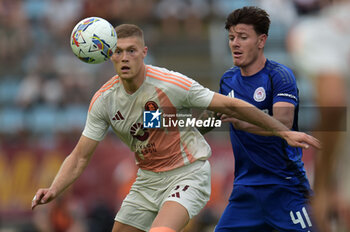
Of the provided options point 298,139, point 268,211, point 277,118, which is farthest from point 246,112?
point 268,211

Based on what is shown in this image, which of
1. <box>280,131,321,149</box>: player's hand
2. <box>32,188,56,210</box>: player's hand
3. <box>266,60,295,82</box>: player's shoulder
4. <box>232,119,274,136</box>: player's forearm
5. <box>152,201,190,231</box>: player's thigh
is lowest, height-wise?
<box>152,201,190,231</box>: player's thigh

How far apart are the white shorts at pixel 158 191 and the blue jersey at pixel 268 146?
406mm

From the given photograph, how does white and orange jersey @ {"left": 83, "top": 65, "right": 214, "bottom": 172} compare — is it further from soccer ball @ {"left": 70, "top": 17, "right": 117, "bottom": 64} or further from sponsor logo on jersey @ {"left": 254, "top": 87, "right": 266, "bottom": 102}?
sponsor logo on jersey @ {"left": 254, "top": 87, "right": 266, "bottom": 102}

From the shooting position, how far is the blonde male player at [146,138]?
19.7 feet

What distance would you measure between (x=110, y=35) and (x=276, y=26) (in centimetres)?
865

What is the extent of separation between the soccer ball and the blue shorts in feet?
6.15

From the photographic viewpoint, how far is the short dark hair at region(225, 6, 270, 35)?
6.18 meters

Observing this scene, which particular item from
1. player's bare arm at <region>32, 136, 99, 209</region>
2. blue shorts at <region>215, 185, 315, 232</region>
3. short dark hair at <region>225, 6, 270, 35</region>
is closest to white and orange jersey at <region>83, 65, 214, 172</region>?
player's bare arm at <region>32, 136, 99, 209</region>

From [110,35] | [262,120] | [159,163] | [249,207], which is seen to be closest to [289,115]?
[262,120]

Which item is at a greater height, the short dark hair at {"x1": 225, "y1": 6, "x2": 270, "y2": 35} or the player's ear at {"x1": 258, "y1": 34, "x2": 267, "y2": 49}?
the short dark hair at {"x1": 225, "y1": 6, "x2": 270, "y2": 35}

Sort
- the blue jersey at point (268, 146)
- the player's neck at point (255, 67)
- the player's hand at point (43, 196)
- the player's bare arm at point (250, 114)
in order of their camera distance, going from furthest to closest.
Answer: the player's neck at point (255, 67) < the blue jersey at point (268, 146) < the player's hand at point (43, 196) < the player's bare arm at point (250, 114)

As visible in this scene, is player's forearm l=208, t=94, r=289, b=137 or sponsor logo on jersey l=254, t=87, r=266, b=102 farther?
sponsor logo on jersey l=254, t=87, r=266, b=102

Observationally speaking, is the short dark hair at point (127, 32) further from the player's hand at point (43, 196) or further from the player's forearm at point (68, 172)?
the player's hand at point (43, 196)

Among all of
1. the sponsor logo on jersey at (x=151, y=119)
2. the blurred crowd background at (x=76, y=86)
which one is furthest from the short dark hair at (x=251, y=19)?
the blurred crowd background at (x=76, y=86)
